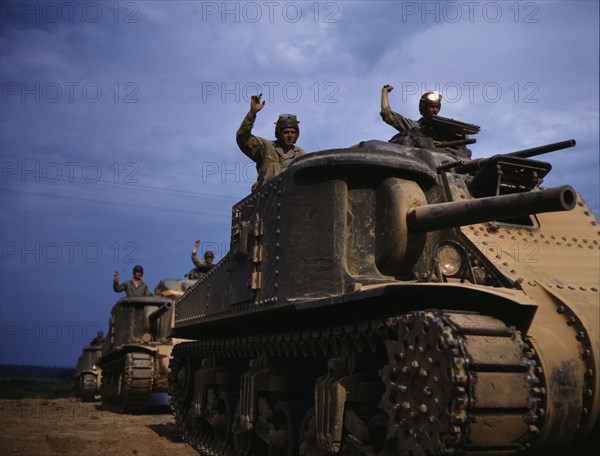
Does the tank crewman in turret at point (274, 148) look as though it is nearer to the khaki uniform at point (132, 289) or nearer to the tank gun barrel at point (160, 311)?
the tank gun barrel at point (160, 311)

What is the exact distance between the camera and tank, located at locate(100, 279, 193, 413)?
1479 centimetres

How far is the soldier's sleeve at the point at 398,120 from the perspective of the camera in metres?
9.08

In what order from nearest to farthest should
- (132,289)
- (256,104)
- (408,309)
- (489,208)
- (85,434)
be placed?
1. (408,309)
2. (489,208)
3. (256,104)
4. (85,434)
5. (132,289)

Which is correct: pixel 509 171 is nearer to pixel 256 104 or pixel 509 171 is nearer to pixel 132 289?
pixel 256 104

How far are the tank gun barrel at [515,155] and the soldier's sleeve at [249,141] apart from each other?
244cm

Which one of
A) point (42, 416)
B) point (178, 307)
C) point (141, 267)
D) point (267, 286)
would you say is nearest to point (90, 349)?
point (141, 267)

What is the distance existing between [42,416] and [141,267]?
591cm

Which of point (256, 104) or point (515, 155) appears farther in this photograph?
point (256, 104)

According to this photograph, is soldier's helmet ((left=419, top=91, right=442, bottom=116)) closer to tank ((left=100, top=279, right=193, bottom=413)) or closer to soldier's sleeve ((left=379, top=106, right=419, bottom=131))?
soldier's sleeve ((left=379, top=106, right=419, bottom=131))

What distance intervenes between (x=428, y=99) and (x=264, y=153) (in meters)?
2.18

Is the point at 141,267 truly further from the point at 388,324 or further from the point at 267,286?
the point at 388,324

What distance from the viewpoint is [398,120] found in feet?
29.8

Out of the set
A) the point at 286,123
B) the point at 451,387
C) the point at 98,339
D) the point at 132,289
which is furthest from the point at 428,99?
the point at 98,339

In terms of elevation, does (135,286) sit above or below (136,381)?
above
